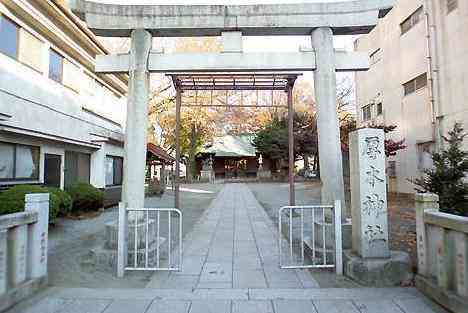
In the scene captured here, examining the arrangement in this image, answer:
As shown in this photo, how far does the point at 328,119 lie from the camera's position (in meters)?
6.40

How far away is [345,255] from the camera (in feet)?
18.1

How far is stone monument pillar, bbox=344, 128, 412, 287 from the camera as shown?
4.94 m

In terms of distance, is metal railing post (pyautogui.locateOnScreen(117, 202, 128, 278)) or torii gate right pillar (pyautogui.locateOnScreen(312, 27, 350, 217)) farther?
torii gate right pillar (pyautogui.locateOnScreen(312, 27, 350, 217))

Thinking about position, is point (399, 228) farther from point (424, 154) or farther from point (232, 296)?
point (424, 154)

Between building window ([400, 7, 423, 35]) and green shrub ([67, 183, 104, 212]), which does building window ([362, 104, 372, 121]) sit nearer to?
building window ([400, 7, 423, 35])

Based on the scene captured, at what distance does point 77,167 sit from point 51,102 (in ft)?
10.2

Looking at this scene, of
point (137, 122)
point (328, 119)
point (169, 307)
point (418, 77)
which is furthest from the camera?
point (418, 77)

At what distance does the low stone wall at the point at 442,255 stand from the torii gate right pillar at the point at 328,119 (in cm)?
170

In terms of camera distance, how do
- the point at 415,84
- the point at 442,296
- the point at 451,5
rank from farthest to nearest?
the point at 415,84 < the point at 451,5 < the point at 442,296

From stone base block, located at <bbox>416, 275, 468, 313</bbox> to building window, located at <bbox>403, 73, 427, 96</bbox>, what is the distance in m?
13.6

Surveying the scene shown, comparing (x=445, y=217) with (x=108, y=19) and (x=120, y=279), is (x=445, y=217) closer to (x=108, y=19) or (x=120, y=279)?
(x=120, y=279)

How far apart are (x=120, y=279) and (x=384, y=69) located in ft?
61.7

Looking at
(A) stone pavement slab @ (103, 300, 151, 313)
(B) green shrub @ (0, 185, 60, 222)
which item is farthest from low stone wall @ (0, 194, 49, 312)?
(B) green shrub @ (0, 185, 60, 222)

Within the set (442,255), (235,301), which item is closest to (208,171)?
(235,301)
